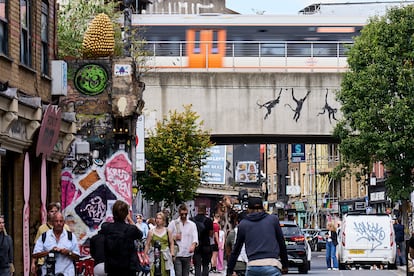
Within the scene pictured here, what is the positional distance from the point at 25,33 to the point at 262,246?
33.3 ft

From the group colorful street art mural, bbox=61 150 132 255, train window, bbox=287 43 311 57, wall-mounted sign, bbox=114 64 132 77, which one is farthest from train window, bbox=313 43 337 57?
colorful street art mural, bbox=61 150 132 255

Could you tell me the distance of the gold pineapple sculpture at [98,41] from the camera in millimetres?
29781

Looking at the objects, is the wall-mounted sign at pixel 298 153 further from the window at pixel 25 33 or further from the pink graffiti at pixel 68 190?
the window at pixel 25 33

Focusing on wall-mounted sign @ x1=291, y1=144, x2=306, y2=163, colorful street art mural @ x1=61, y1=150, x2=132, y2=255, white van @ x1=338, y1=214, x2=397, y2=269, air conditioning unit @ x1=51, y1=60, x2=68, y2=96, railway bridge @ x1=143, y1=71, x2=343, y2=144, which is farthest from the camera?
wall-mounted sign @ x1=291, y1=144, x2=306, y2=163

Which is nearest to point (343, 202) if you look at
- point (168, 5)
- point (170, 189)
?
point (168, 5)

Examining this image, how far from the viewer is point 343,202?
317 ft

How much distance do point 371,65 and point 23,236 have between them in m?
26.5

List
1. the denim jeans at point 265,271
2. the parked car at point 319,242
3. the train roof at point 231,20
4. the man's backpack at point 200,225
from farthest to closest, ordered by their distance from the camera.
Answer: the parked car at point 319,242
the train roof at point 231,20
the man's backpack at point 200,225
the denim jeans at point 265,271

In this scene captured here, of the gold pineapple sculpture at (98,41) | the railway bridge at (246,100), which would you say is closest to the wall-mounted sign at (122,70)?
the gold pineapple sculpture at (98,41)

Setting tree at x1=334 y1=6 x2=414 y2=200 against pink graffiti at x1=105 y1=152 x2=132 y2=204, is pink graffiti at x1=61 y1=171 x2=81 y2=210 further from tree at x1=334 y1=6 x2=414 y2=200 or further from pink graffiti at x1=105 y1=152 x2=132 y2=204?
tree at x1=334 y1=6 x2=414 y2=200

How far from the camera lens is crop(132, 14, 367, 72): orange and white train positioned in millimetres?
50375

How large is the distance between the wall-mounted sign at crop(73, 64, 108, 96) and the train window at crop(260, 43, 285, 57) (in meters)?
21.5

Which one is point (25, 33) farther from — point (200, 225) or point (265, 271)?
point (265, 271)

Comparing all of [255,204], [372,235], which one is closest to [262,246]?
[255,204]
